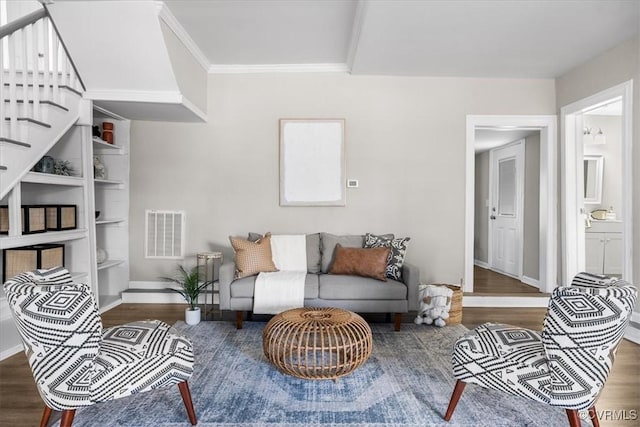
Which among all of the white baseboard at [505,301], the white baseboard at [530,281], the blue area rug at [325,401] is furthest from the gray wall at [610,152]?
the blue area rug at [325,401]

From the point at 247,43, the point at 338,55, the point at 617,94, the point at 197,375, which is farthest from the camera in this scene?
the point at 338,55

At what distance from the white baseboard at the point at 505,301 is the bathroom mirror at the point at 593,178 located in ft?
7.36

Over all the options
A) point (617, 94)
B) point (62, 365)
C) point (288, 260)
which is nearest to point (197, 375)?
point (62, 365)

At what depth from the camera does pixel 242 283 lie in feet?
11.1

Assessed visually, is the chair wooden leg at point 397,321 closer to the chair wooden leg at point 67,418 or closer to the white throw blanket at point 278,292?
the white throw blanket at point 278,292

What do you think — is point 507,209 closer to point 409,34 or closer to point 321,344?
point 409,34

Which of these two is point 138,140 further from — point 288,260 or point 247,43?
point 288,260

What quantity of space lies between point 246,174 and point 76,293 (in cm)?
287

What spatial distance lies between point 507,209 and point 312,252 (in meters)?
3.82

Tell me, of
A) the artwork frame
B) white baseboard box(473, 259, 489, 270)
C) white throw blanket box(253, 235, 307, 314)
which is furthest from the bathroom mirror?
white throw blanket box(253, 235, 307, 314)

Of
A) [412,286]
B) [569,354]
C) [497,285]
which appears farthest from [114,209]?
[497,285]

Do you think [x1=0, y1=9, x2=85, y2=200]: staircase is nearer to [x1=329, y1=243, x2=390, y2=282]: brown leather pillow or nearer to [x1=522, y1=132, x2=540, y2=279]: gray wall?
[x1=329, y1=243, x2=390, y2=282]: brown leather pillow

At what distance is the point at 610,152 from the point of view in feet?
17.8

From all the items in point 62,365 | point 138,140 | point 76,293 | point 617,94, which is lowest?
point 62,365
